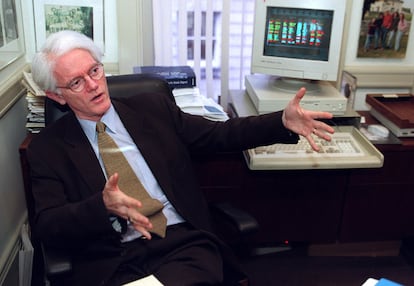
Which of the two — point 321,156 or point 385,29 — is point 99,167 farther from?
point 385,29

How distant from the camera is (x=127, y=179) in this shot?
1537mm

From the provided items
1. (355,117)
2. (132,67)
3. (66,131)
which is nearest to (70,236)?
(66,131)

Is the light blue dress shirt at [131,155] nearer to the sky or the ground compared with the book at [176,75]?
nearer to the ground

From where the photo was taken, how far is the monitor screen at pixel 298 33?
2014 millimetres

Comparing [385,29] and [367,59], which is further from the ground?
[385,29]

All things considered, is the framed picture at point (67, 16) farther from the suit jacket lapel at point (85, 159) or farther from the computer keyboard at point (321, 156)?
the computer keyboard at point (321, 156)

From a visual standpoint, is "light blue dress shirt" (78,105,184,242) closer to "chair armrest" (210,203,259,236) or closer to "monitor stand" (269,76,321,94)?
"chair armrest" (210,203,259,236)

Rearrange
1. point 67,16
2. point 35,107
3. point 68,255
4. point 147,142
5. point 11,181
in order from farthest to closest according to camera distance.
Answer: point 67,16 < point 11,181 < point 35,107 < point 147,142 < point 68,255

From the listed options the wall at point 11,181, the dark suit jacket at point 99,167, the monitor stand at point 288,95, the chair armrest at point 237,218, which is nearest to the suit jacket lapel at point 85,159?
the dark suit jacket at point 99,167

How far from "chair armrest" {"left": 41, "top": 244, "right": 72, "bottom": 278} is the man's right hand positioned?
219 mm

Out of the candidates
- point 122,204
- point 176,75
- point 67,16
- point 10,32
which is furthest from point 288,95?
point 10,32

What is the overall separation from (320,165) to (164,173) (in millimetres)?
650

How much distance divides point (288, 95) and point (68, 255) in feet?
3.79

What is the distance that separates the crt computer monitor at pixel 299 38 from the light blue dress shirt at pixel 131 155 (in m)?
0.80
